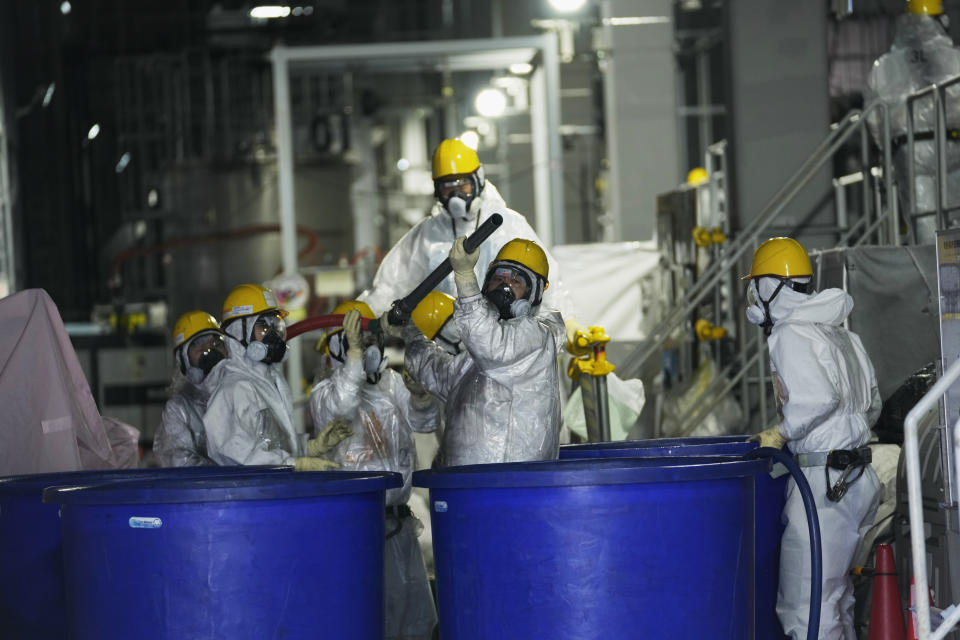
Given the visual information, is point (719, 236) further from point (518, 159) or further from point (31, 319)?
point (518, 159)

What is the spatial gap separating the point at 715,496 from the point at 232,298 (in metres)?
2.53

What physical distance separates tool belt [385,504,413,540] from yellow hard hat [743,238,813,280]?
5.86ft

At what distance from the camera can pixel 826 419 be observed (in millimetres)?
4766

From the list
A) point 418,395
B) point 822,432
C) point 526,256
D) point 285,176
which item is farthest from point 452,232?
point 285,176

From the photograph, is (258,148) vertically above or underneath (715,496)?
above

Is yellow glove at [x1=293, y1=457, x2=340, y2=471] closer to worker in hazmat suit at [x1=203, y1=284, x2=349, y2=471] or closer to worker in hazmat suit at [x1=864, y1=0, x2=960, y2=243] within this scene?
worker in hazmat suit at [x1=203, y1=284, x2=349, y2=471]

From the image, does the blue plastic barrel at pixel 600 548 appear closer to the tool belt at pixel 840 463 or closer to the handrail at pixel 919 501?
the handrail at pixel 919 501

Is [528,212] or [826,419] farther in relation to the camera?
[528,212]

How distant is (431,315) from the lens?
17.5ft

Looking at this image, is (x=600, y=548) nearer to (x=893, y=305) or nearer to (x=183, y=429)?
(x=183, y=429)

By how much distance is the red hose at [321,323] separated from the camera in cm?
535

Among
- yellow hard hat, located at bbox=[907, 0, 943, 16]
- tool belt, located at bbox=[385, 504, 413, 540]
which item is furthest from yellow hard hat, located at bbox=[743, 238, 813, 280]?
yellow hard hat, located at bbox=[907, 0, 943, 16]

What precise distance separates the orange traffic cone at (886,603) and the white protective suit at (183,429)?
3100 mm

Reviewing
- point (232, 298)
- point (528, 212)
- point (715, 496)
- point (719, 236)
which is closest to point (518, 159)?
point (528, 212)
